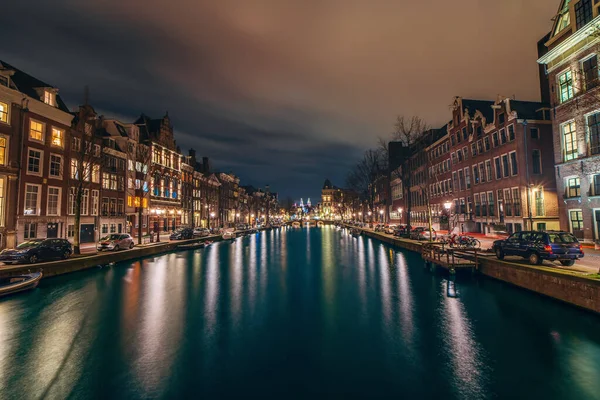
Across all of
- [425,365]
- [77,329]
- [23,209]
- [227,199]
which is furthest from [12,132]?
[227,199]

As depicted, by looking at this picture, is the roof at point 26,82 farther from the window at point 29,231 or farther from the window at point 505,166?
the window at point 505,166

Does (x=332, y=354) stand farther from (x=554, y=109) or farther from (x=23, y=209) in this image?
(x=23, y=209)

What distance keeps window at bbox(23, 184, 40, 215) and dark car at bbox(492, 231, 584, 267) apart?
4631cm

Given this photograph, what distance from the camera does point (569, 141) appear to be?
1200 inches

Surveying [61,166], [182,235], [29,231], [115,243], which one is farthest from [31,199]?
[182,235]

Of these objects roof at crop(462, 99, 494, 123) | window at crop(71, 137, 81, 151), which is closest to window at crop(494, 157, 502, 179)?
roof at crop(462, 99, 494, 123)

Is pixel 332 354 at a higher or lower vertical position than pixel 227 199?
lower

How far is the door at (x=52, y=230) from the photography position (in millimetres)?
36594

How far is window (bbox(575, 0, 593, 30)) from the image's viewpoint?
27.8 m

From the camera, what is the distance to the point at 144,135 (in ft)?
203

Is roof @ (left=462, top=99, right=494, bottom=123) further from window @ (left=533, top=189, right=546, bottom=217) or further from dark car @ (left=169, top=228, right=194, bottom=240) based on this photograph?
dark car @ (left=169, top=228, right=194, bottom=240)

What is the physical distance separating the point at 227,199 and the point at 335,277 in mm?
91490

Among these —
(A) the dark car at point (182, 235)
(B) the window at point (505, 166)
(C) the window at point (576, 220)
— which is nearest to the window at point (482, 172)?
(B) the window at point (505, 166)

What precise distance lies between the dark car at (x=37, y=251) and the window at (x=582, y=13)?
50148 millimetres
